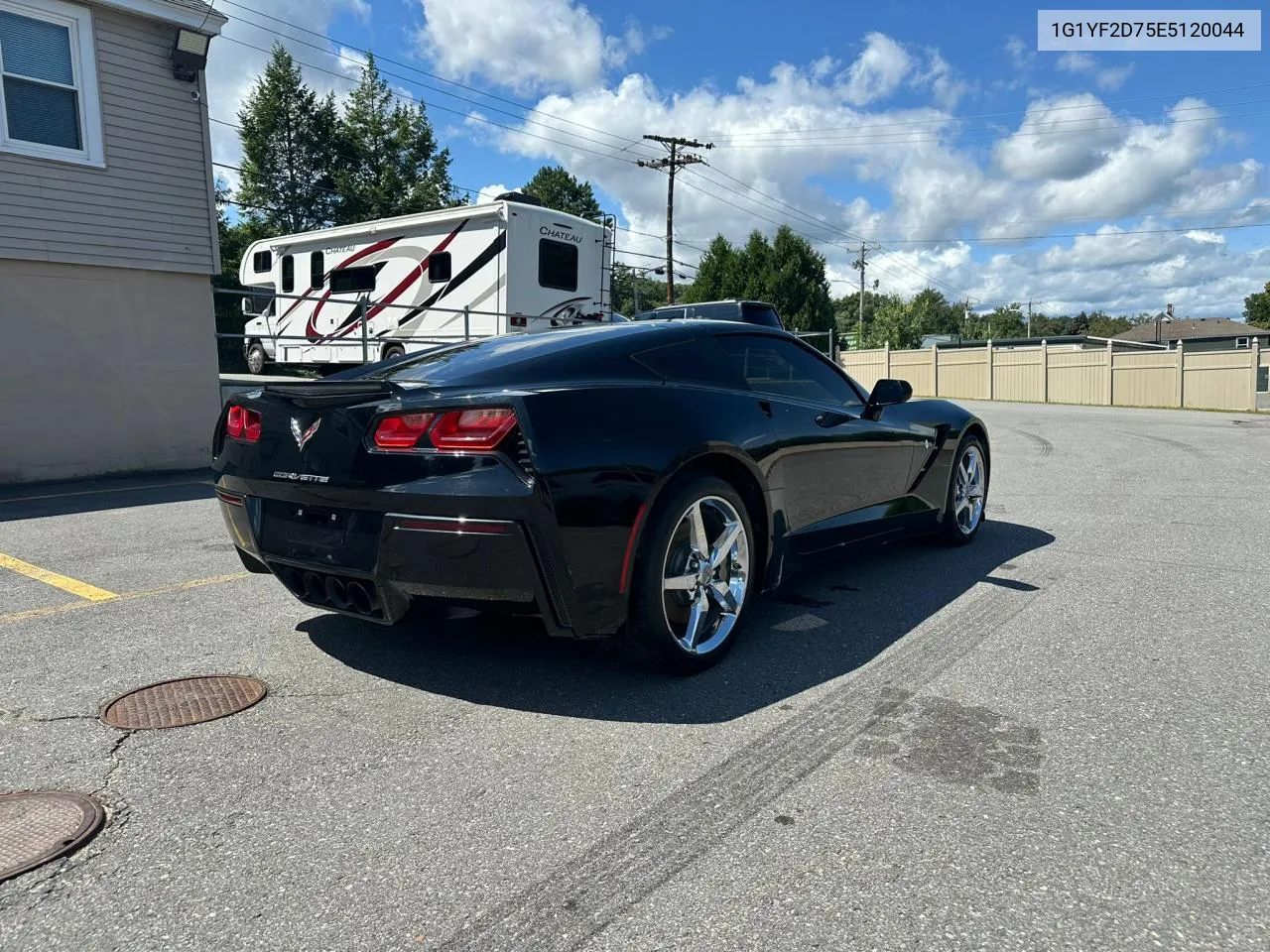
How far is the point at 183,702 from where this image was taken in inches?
130

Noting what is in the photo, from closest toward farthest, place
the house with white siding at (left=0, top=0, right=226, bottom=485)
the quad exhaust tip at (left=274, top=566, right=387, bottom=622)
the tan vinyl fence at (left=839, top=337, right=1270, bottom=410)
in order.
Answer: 1. the quad exhaust tip at (left=274, top=566, right=387, bottom=622)
2. the house with white siding at (left=0, top=0, right=226, bottom=485)
3. the tan vinyl fence at (left=839, top=337, right=1270, bottom=410)

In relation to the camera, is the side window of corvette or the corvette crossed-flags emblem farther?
the side window of corvette

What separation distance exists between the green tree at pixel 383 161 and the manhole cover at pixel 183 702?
44210mm

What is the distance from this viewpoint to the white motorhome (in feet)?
50.4

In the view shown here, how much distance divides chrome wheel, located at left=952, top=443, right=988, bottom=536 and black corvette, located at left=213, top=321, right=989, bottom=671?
2031mm

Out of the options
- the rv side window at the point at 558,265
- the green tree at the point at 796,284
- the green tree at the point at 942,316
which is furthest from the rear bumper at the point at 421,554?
the green tree at the point at 942,316

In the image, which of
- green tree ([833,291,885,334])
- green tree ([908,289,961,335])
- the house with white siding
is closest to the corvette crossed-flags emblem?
the house with white siding

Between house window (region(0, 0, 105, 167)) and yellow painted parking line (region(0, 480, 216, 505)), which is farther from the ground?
house window (region(0, 0, 105, 167))

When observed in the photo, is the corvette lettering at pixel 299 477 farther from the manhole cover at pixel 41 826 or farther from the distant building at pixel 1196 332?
the distant building at pixel 1196 332

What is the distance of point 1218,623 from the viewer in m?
4.32

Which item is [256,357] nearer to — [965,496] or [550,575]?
[965,496]

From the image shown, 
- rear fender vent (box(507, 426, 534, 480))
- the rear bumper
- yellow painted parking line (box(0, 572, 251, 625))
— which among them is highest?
rear fender vent (box(507, 426, 534, 480))

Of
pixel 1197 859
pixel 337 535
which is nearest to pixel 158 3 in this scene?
pixel 337 535

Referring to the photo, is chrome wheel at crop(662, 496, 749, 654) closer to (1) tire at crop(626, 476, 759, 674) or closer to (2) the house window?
(1) tire at crop(626, 476, 759, 674)
